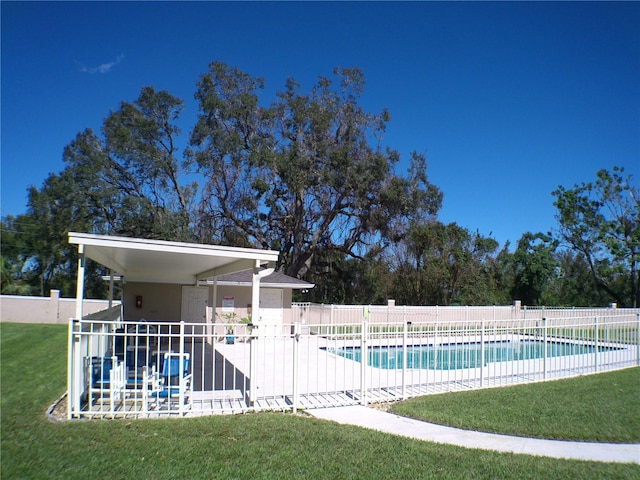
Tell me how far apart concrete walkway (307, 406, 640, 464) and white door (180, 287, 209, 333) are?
1392 centimetres

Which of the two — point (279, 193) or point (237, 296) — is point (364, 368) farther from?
point (279, 193)

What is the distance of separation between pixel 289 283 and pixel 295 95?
18.2 metres

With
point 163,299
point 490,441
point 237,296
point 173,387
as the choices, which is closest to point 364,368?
point 490,441

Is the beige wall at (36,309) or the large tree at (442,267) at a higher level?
the large tree at (442,267)

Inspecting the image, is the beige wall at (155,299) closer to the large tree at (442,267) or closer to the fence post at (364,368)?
the fence post at (364,368)

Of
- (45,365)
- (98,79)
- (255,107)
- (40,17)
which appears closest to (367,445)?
(45,365)

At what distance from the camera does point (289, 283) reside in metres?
21.5

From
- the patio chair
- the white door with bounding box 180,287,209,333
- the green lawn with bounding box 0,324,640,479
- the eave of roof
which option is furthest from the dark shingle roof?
the green lawn with bounding box 0,324,640,479

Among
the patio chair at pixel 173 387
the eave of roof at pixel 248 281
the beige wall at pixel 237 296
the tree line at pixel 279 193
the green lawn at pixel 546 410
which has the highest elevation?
the tree line at pixel 279 193

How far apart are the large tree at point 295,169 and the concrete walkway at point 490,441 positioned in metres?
24.3

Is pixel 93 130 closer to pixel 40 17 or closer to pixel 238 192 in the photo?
pixel 238 192

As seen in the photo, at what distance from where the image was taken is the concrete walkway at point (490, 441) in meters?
5.89

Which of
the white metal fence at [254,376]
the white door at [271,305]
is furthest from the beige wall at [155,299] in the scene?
the white metal fence at [254,376]

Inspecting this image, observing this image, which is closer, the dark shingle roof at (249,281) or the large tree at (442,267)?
the dark shingle roof at (249,281)
